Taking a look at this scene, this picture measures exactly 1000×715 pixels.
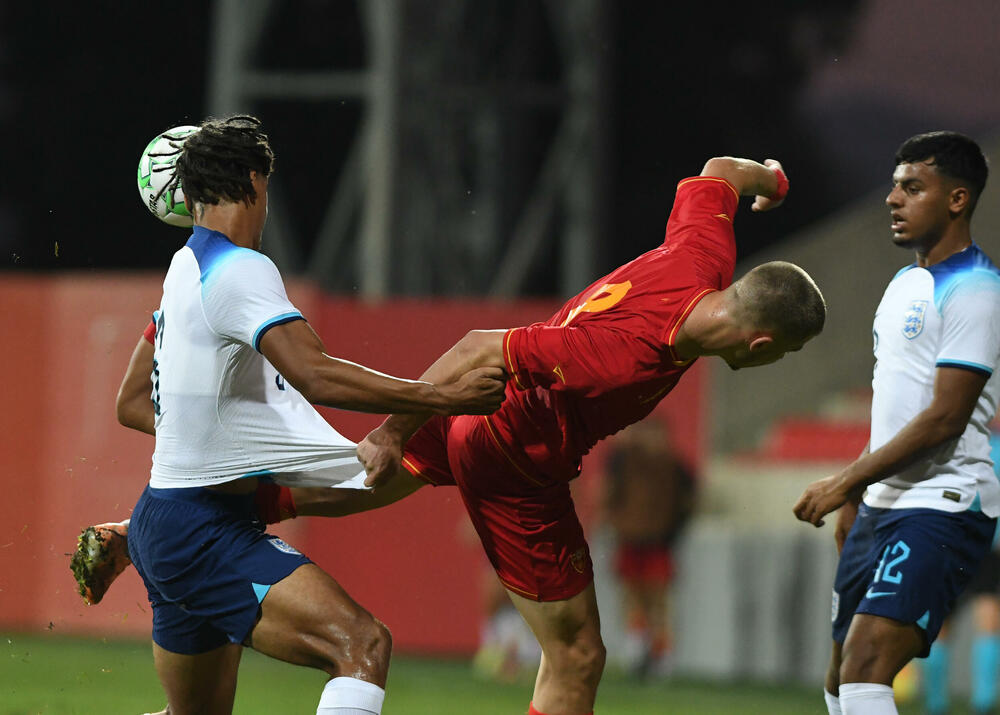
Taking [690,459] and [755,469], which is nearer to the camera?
[690,459]

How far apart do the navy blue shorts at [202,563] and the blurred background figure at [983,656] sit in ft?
16.8

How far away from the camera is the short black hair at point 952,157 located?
17.1ft

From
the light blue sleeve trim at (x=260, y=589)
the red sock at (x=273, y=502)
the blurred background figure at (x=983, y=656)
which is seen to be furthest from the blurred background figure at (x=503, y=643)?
the light blue sleeve trim at (x=260, y=589)

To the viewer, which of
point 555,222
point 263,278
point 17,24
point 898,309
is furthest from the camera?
point 17,24

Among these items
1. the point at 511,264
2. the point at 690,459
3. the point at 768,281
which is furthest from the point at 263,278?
the point at 511,264

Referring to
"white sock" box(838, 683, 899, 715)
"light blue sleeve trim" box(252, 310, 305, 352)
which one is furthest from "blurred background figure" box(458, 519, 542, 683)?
"light blue sleeve trim" box(252, 310, 305, 352)

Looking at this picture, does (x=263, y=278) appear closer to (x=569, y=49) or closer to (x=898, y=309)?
(x=898, y=309)

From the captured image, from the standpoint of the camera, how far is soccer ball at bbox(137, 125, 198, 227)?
200 inches

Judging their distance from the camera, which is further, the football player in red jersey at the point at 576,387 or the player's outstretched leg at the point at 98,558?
the player's outstretched leg at the point at 98,558

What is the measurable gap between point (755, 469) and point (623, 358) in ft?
26.8

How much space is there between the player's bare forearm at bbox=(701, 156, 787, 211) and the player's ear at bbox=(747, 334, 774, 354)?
883 millimetres

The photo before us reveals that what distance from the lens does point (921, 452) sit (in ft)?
16.1

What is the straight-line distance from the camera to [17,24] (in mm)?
23453

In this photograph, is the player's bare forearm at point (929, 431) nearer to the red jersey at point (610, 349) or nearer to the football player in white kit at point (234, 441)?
the red jersey at point (610, 349)
